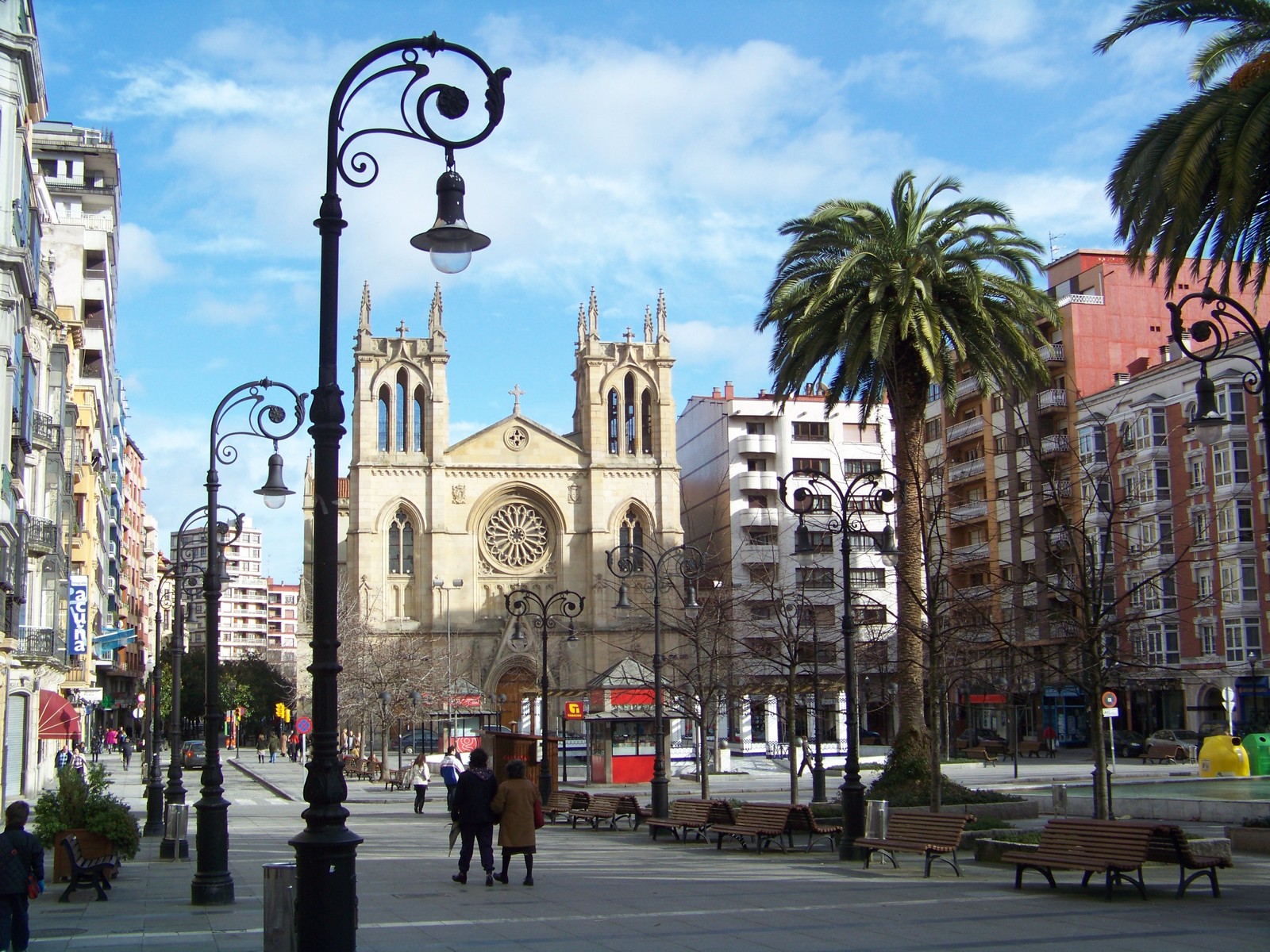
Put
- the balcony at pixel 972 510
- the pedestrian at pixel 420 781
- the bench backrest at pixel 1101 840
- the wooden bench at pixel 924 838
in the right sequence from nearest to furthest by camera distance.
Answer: the bench backrest at pixel 1101 840 < the wooden bench at pixel 924 838 < the pedestrian at pixel 420 781 < the balcony at pixel 972 510

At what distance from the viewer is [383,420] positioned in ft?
243

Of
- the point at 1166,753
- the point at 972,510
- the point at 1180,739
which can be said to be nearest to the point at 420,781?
the point at 1166,753

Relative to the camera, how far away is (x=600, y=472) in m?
75.4

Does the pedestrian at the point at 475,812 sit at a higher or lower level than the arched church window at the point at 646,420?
lower

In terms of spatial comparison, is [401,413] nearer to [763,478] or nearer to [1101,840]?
[763,478]

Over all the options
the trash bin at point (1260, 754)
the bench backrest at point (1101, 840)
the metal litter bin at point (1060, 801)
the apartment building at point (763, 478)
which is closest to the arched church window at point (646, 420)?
the apartment building at point (763, 478)

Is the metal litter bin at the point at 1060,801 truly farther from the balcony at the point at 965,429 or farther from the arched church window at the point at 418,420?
the arched church window at the point at 418,420

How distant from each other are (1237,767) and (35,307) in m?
31.4

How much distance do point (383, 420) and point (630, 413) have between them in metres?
13.8

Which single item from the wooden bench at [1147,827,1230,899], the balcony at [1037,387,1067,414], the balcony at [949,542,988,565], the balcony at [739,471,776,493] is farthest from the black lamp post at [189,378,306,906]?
the balcony at [739,471,776,493]

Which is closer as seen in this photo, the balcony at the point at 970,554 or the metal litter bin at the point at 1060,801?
the metal litter bin at the point at 1060,801

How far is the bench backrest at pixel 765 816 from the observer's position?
64.3ft

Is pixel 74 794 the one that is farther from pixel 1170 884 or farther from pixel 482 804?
pixel 1170 884

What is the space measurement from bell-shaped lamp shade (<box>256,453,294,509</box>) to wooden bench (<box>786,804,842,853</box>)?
851 cm
